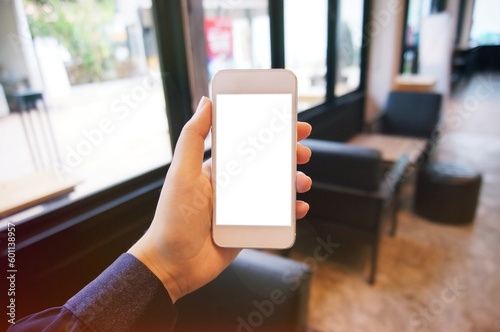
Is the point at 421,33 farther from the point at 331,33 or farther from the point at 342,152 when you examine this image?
the point at 342,152

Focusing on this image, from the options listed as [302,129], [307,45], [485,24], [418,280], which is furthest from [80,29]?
[485,24]

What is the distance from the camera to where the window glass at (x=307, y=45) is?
220cm

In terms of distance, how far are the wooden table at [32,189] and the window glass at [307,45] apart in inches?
60.2

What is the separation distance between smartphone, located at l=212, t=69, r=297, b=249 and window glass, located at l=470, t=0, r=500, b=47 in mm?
5991

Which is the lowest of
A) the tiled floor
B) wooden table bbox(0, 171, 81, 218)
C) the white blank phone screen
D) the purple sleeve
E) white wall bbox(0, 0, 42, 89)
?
the tiled floor

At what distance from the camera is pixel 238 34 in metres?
2.10

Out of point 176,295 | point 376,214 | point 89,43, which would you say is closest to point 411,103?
point 376,214

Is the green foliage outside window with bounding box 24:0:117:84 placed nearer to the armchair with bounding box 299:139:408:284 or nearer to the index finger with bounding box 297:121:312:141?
the index finger with bounding box 297:121:312:141

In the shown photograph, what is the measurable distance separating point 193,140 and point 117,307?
0.34 meters

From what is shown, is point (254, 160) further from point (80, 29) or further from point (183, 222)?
point (80, 29)

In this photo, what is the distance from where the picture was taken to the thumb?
68 cm

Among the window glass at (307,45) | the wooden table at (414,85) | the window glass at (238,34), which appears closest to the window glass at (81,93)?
the window glass at (238,34)

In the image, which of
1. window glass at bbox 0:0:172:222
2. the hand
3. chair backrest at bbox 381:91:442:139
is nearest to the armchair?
window glass at bbox 0:0:172:222

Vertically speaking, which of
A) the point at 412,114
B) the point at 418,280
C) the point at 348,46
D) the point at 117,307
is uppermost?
the point at 348,46
